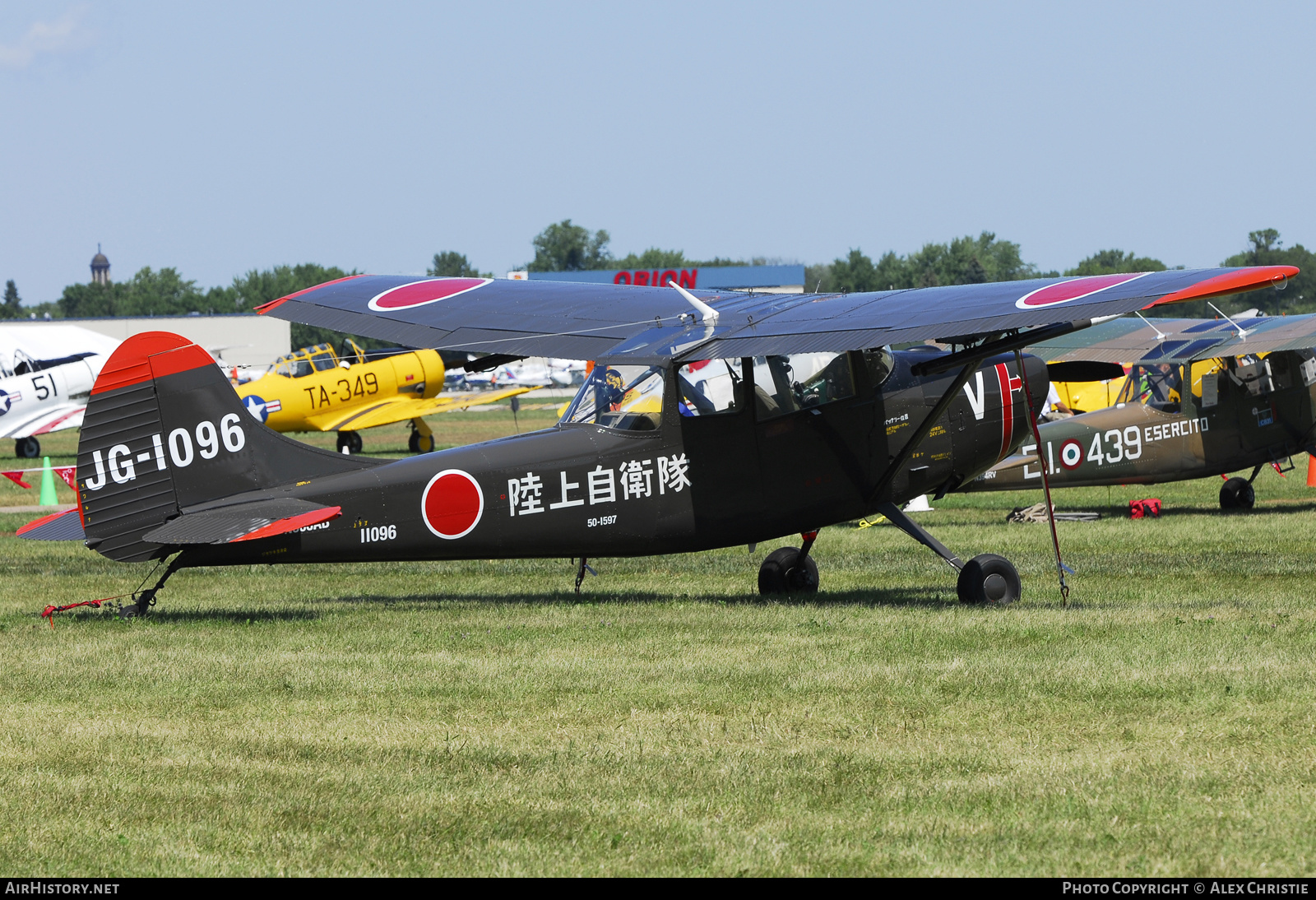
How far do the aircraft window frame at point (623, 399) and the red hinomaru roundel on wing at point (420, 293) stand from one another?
5.72 ft

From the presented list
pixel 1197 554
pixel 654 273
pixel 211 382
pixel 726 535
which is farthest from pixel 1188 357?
pixel 654 273

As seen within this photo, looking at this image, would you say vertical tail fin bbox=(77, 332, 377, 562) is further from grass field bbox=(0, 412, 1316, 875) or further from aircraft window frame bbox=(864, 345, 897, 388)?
aircraft window frame bbox=(864, 345, 897, 388)

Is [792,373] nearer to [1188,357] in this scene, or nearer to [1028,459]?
[1028,459]

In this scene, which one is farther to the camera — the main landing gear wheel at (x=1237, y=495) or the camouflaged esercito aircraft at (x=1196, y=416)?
the main landing gear wheel at (x=1237, y=495)

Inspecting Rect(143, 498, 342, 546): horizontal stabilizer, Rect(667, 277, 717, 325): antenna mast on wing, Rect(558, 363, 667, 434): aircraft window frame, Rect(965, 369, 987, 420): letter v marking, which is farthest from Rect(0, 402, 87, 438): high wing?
Rect(965, 369, 987, 420): letter v marking

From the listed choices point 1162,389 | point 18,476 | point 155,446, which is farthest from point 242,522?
point 18,476

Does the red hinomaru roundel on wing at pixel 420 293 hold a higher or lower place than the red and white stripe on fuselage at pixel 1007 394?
higher

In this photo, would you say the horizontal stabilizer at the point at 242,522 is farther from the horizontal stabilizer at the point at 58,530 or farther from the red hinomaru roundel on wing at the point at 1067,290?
the red hinomaru roundel on wing at the point at 1067,290

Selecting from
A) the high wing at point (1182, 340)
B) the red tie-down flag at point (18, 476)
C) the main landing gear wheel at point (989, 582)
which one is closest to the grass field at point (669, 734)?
the main landing gear wheel at point (989, 582)

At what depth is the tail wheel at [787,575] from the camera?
38.7 ft

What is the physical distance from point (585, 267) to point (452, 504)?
169m

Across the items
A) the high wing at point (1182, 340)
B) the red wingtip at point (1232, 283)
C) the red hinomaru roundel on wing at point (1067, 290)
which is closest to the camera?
the red wingtip at point (1232, 283)

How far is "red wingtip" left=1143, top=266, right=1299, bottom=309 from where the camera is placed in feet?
27.4

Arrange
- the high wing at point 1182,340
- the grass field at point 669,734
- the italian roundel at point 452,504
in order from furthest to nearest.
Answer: the high wing at point 1182,340, the italian roundel at point 452,504, the grass field at point 669,734
